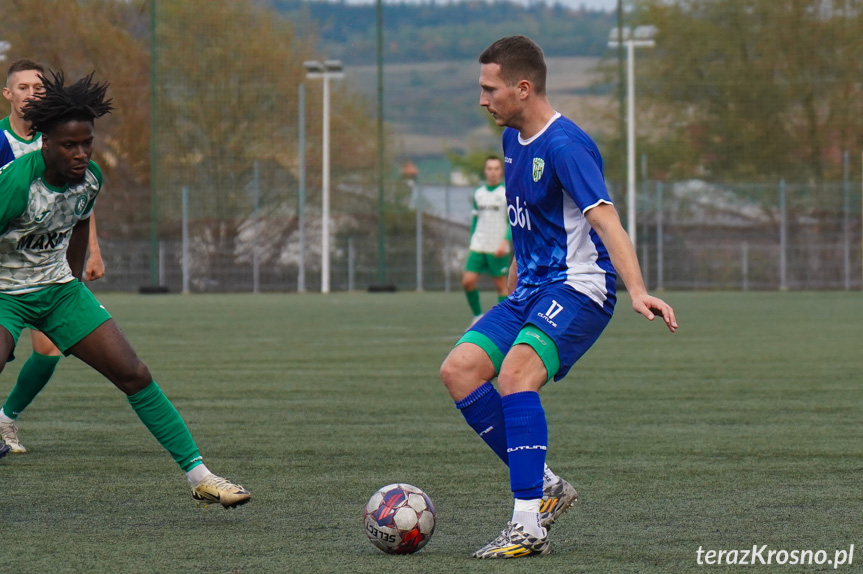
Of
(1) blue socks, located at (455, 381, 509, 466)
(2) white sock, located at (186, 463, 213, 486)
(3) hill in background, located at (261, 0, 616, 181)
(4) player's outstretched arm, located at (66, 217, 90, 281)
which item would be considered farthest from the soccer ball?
(3) hill in background, located at (261, 0, 616, 181)

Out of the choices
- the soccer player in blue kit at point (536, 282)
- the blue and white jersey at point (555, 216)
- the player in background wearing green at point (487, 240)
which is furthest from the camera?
the player in background wearing green at point (487, 240)

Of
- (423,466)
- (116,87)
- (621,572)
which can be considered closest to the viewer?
(621,572)

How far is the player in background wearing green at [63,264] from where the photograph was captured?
4.66 meters

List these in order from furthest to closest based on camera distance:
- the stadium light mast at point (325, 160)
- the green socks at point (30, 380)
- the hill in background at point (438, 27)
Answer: the hill in background at point (438, 27)
the stadium light mast at point (325, 160)
the green socks at point (30, 380)

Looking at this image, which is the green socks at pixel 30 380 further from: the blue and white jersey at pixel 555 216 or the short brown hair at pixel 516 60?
the short brown hair at pixel 516 60

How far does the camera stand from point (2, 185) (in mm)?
4578

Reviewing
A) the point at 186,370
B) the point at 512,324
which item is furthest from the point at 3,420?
the point at 186,370

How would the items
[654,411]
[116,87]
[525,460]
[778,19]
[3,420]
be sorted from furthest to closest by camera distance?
1. [116,87]
2. [778,19]
3. [654,411]
4. [3,420]
5. [525,460]

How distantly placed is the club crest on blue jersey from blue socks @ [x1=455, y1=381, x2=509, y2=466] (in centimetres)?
76

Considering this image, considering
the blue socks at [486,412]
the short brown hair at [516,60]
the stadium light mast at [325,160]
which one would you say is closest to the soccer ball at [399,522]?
the blue socks at [486,412]

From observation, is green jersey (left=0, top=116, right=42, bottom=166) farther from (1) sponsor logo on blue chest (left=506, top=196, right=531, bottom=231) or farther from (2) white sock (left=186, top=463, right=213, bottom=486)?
(1) sponsor logo on blue chest (left=506, top=196, right=531, bottom=231)

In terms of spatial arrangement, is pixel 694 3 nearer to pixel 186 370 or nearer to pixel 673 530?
pixel 186 370

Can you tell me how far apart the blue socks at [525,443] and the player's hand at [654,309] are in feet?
1.64

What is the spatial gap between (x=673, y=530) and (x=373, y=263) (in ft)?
82.4
